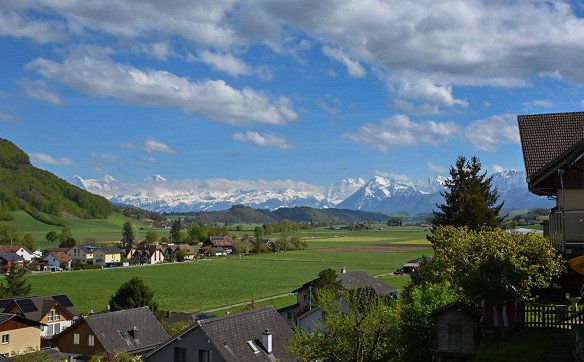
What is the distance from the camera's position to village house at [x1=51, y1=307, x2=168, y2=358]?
156ft

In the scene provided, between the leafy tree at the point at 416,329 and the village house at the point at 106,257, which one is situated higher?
the leafy tree at the point at 416,329

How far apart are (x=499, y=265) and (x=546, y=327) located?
9.24ft

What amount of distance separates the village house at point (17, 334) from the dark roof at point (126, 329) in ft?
19.7

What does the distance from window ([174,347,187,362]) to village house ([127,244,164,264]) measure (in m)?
148

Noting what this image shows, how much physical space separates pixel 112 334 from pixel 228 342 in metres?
16.1

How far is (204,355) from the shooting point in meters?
35.8

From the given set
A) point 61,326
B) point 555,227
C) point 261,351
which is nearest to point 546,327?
point 555,227

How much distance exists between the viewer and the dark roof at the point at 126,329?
156 feet

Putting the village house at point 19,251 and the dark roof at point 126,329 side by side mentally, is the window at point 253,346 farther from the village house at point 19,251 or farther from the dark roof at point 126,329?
the village house at point 19,251

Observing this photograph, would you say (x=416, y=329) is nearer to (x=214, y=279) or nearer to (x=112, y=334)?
(x=112, y=334)

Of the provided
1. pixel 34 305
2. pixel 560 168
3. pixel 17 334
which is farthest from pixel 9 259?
pixel 560 168

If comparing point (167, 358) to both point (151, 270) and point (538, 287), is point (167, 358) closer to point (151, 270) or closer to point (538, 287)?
point (538, 287)

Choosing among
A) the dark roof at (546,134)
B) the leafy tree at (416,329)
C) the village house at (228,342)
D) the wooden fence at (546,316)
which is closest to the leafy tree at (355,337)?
the leafy tree at (416,329)

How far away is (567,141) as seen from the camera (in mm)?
23391
